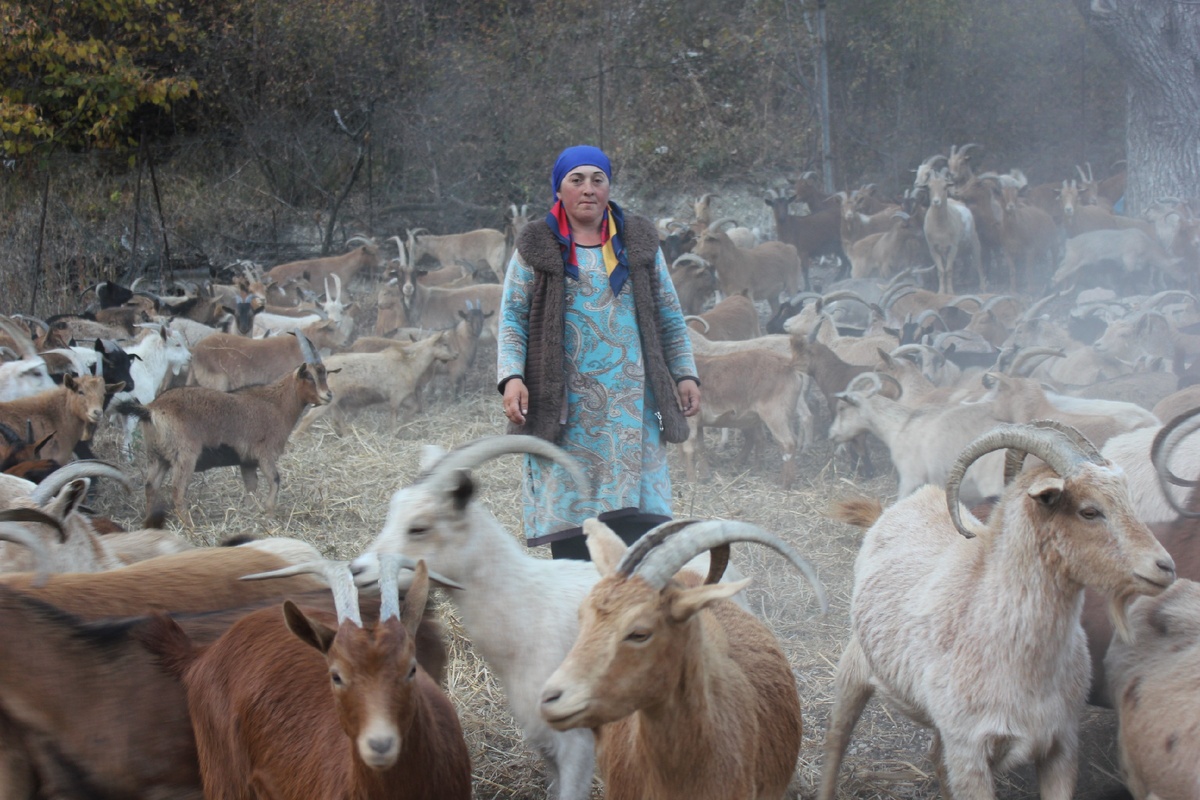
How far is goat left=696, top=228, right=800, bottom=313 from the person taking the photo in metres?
13.6

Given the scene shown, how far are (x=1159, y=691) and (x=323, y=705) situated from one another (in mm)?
2519

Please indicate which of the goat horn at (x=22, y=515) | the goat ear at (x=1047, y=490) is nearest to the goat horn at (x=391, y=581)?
the goat horn at (x=22, y=515)

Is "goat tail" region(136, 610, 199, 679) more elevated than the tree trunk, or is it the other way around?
the tree trunk

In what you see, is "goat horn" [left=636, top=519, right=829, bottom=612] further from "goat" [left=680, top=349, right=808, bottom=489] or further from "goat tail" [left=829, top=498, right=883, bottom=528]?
"goat" [left=680, top=349, right=808, bottom=489]

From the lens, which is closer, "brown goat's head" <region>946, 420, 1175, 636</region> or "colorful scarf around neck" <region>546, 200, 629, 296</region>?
"brown goat's head" <region>946, 420, 1175, 636</region>

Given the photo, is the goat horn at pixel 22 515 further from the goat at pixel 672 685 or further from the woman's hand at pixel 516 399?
the goat at pixel 672 685

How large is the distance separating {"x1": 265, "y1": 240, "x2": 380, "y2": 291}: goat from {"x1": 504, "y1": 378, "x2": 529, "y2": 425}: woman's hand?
41.0 ft

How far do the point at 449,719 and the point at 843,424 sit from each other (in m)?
5.16

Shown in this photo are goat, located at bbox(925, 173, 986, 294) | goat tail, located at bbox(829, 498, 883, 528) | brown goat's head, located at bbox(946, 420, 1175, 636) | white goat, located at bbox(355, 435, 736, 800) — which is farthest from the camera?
goat, located at bbox(925, 173, 986, 294)

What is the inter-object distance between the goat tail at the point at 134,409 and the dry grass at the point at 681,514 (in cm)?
60

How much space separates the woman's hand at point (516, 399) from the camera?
3.85 m

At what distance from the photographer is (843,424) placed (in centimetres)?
773

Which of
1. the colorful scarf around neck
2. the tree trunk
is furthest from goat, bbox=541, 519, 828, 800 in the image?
the tree trunk

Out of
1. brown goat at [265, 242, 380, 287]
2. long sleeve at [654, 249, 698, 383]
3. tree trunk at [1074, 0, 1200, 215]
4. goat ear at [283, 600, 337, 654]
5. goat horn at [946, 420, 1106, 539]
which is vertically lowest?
goat ear at [283, 600, 337, 654]
